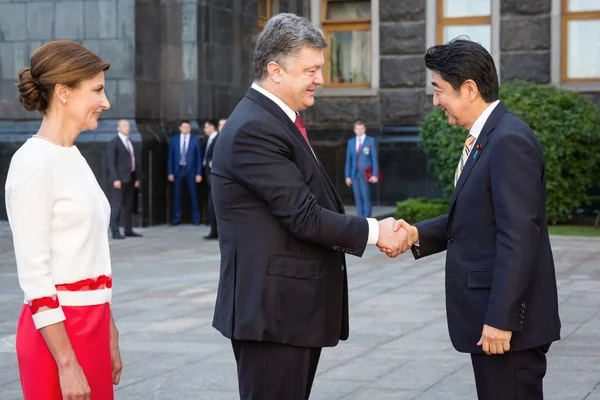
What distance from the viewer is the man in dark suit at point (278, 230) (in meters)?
3.84

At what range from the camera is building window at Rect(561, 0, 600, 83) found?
19.6m

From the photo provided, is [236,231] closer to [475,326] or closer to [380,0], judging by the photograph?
[475,326]

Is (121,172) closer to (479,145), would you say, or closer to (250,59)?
(250,59)

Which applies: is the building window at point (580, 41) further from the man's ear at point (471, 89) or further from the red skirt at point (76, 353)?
the red skirt at point (76, 353)

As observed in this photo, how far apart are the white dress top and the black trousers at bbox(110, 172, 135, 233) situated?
1246 cm

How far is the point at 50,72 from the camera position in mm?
3445

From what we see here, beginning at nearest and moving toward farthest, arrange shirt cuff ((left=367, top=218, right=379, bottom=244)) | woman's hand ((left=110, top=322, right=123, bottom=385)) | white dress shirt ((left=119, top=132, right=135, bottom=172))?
woman's hand ((left=110, top=322, right=123, bottom=385))
shirt cuff ((left=367, top=218, right=379, bottom=244))
white dress shirt ((left=119, top=132, right=135, bottom=172))

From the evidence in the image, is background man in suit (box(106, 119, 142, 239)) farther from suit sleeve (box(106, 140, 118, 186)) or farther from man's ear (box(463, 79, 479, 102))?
man's ear (box(463, 79, 479, 102))

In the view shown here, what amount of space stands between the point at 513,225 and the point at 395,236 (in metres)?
0.70

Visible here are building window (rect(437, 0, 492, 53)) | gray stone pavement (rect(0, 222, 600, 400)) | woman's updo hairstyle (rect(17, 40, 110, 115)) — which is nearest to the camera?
woman's updo hairstyle (rect(17, 40, 110, 115))

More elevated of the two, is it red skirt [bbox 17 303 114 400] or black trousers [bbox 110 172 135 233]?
red skirt [bbox 17 303 114 400]

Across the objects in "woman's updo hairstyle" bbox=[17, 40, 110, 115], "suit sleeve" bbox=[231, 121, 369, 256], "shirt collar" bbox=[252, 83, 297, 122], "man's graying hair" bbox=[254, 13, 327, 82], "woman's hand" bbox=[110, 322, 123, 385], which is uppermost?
"man's graying hair" bbox=[254, 13, 327, 82]

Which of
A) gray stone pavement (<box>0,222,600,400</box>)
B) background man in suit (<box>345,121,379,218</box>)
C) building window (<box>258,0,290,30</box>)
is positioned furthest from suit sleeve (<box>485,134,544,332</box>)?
building window (<box>258,0,290,30</box>)

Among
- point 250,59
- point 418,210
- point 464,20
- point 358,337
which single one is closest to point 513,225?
point 358,337
